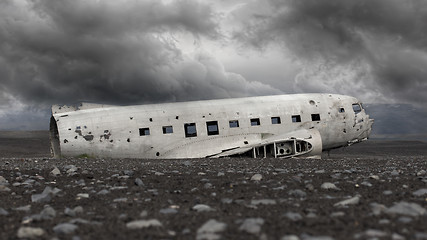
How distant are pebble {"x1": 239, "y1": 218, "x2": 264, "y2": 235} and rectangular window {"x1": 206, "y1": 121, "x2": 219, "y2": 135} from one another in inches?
725

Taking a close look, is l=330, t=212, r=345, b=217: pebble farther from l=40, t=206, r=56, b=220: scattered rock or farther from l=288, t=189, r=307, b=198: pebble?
l=40, t=206, r=56, b=220: scattered rock

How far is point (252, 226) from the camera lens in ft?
13.4

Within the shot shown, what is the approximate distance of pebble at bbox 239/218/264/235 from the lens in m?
4.00

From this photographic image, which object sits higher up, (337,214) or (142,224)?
(142,224)

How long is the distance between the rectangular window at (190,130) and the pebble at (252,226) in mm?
18382

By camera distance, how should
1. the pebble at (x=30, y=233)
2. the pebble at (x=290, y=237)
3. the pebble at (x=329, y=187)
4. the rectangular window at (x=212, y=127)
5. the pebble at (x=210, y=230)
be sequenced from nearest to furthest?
the pebble at (x=290, y=237) < the pebble at (x=210, y=230) < the pebble at (x=30, y=233) < the pebble at (x=329, y=187) < the rectangular window at (x=212, y=127)

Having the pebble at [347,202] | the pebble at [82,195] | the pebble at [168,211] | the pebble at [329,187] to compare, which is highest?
the pebble at [82,195]

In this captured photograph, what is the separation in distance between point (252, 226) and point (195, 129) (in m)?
18.7

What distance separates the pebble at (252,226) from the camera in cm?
400

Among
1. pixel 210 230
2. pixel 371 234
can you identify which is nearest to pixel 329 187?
pixel 371 234

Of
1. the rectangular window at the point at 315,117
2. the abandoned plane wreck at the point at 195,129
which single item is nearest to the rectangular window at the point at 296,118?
the abandoned plane wreck at the point at 195,129

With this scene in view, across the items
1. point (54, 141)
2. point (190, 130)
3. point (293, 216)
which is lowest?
point (293, 216)

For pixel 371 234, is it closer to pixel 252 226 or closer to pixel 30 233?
pixel 252 226

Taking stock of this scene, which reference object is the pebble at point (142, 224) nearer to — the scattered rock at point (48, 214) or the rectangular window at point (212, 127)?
the scattered rock at point (48, 214)
